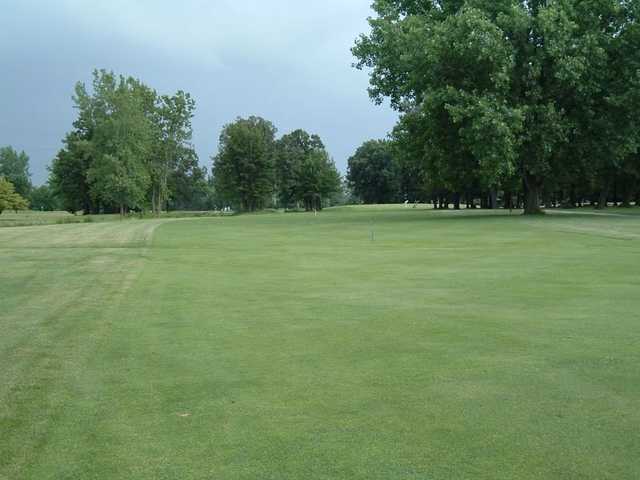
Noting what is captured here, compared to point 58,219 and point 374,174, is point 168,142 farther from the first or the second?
point 374,174

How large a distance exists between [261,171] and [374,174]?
114ft

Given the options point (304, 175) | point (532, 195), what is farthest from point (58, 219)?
point (304, 175)

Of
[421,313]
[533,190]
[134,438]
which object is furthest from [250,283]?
[533,190]

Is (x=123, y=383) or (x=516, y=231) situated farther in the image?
(x=516, y=231)

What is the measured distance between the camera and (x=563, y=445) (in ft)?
15.5

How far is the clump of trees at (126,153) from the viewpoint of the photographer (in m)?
76.2

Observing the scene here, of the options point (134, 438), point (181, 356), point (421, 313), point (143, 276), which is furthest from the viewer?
point (143, 276)

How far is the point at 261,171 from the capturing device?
108m

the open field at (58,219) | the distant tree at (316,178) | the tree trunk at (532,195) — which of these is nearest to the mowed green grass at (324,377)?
the tree trunk at (532,195)

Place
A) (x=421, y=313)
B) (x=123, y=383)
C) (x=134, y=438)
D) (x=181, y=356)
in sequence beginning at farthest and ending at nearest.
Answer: (x=421, y=313)
(x=181, y=356)
(x=123, y=383)
(x=134, y=438)

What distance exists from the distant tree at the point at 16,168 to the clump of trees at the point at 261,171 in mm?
54948

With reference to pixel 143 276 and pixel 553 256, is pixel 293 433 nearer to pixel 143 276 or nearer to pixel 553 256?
pixel 143 276

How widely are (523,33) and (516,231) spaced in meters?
17.4

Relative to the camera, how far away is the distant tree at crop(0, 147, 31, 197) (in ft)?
466
